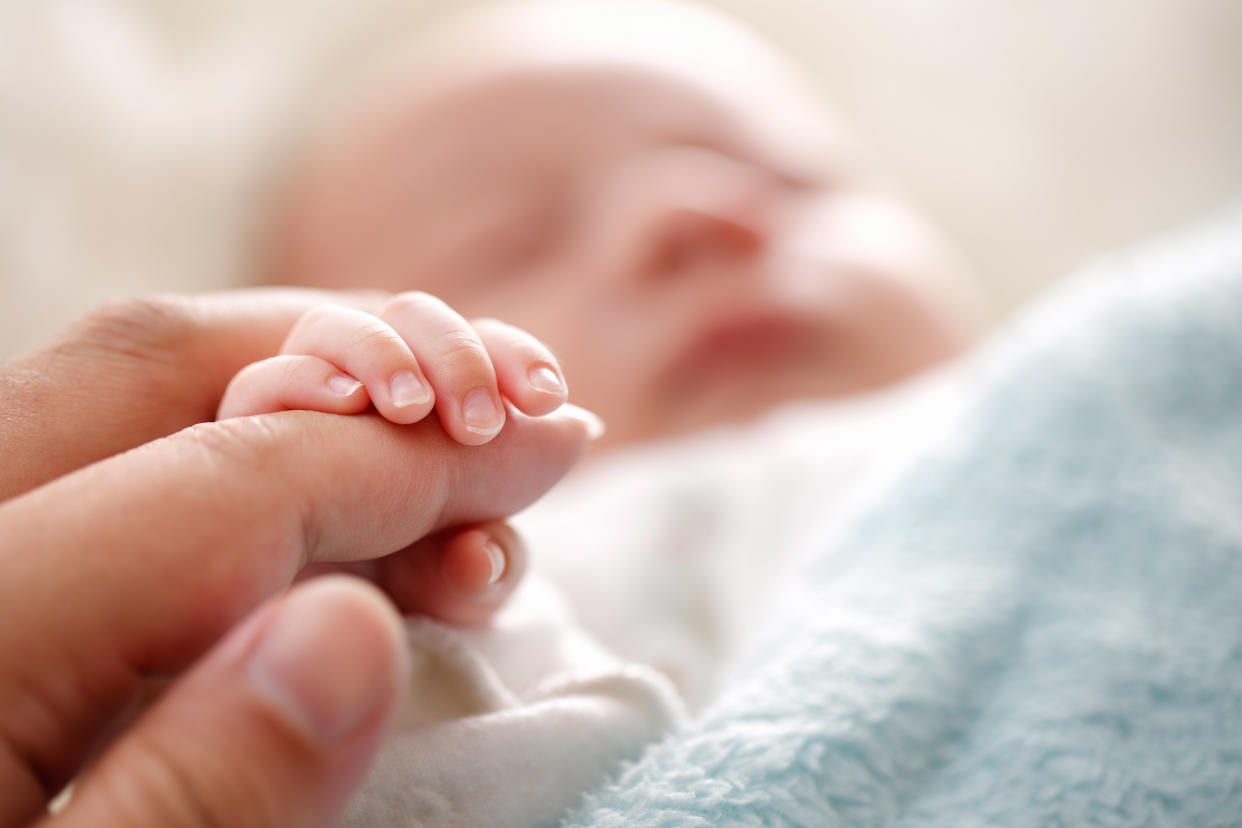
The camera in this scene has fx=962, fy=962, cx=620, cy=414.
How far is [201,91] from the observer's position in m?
1.23

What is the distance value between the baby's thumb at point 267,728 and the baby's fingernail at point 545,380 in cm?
13

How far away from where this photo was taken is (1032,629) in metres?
0.50

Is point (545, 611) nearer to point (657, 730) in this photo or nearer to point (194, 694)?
point (657, 730)

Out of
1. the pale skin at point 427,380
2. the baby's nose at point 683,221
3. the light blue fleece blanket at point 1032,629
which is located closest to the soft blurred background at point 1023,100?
the baby's nose at point 683,221

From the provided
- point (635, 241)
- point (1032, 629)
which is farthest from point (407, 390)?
point (635, 241)

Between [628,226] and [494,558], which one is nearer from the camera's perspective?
[494,558]

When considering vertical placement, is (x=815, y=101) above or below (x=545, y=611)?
above

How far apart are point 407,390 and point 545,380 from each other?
0.19 ft

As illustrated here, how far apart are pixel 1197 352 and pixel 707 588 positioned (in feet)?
1.20

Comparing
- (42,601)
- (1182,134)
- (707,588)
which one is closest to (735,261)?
(707,588)

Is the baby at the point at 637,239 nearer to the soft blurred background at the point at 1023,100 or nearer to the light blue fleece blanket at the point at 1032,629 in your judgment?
the light blue fleece blanket at the point at 1032,629

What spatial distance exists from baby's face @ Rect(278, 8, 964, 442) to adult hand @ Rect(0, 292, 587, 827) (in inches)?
23.3

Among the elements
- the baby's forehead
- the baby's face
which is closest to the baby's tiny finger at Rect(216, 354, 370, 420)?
the baby's face

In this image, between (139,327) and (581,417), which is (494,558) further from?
(139,327)
